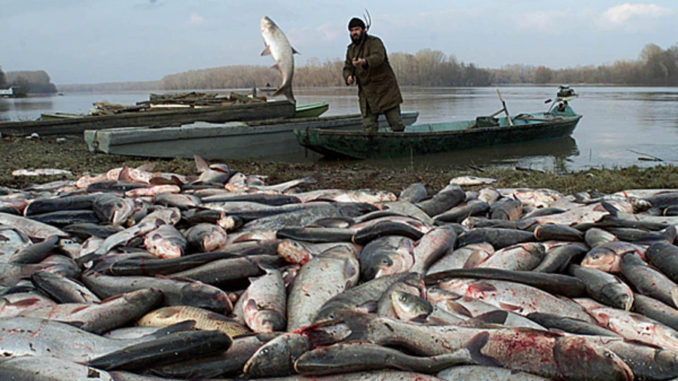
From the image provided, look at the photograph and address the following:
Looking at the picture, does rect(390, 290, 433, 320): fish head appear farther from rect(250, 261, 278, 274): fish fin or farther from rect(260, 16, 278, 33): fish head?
rect(260, 16, 278, 33): fish head

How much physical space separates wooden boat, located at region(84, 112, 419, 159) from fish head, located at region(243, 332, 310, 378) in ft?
33.3

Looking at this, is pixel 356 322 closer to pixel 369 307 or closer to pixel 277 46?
pixel 369 307

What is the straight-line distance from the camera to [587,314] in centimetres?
346

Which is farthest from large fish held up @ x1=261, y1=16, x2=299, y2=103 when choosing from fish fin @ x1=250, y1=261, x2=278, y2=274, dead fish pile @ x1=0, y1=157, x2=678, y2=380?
fish fin @ x1=250, y1=261, x2=278, y2=274

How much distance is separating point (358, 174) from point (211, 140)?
448 centimetres

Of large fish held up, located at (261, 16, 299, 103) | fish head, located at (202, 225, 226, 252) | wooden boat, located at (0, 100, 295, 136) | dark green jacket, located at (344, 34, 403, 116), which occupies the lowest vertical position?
fish head, located at (202, 225, 226, 252)

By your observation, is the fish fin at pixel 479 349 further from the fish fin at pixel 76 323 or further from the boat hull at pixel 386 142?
the boat hull at pixel 386 142

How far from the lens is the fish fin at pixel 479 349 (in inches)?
106

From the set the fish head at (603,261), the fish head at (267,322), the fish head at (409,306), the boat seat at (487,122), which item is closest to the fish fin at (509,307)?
the fish head at (409,306)

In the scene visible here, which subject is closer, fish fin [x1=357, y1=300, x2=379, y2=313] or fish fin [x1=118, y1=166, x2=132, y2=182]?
fish fin [x1=357, y1=300, x2=379, y2=313]

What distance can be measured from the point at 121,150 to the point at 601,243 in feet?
33.1

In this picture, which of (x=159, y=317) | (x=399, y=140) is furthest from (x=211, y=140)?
(x=159, y=317)

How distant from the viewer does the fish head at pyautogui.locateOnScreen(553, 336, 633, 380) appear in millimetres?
2580

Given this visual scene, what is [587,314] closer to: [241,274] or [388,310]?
[388,310]
